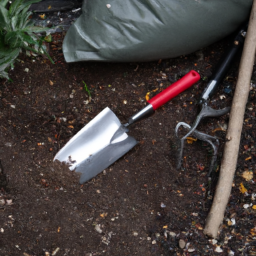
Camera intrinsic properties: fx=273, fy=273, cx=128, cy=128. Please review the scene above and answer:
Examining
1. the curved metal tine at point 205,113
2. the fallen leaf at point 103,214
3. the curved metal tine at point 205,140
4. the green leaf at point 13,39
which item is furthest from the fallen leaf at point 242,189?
the green leaf at point 13,39

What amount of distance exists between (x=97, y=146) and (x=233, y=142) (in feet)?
2.00

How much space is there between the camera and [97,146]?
1299mm

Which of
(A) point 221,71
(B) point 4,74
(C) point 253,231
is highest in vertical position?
(B) point 4,74

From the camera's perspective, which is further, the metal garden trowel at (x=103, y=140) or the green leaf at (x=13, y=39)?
the metal garden trowel at (x=103, y=140)

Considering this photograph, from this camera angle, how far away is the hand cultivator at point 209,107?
1.22 metres

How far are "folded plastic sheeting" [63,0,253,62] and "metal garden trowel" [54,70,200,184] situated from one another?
0.18 metres

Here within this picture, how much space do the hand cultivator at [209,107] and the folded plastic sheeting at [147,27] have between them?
0.07m

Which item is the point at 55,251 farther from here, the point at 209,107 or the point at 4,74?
the point at 209,107

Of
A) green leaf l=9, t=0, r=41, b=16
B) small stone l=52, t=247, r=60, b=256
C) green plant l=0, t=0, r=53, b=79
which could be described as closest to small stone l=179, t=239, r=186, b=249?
small stone l=52, t=247, r=60, b=256

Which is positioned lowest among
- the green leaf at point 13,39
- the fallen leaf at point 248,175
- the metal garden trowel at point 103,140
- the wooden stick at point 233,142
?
the fallen leaf at point 248,175

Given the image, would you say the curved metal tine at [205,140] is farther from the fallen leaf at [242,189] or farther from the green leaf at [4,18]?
the green leaf at [4,18]

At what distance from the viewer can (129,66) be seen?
1322 mm

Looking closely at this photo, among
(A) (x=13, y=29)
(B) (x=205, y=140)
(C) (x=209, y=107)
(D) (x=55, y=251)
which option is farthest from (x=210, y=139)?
(A) (x=13, y=29)

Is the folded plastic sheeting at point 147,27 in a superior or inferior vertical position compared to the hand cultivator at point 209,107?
superior
